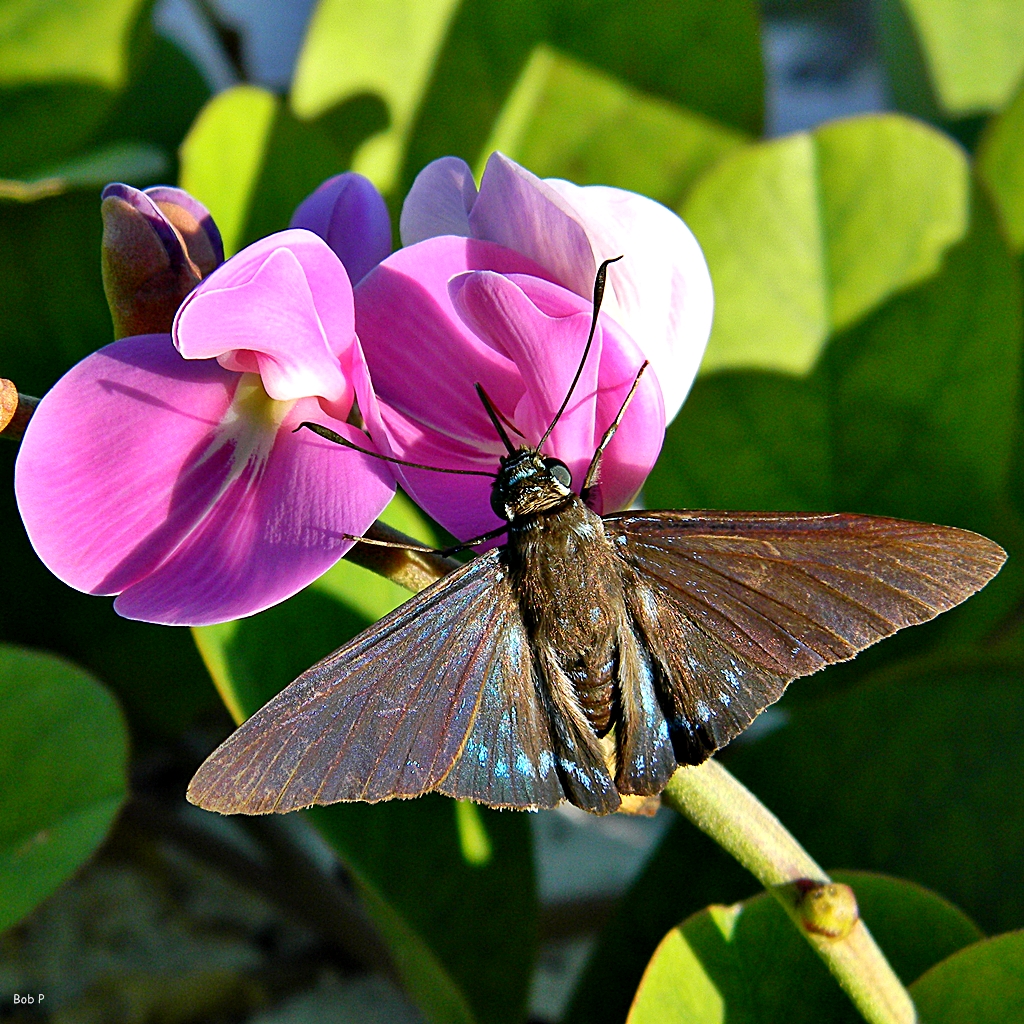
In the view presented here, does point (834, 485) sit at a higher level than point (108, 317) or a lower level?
lower

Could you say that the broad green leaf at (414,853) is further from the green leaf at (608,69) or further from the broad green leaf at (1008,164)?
the broad green leaf at (1008,164)

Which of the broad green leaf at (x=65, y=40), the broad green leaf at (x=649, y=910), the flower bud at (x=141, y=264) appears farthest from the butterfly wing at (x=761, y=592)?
the broad green leaf at (x=65, y=40)

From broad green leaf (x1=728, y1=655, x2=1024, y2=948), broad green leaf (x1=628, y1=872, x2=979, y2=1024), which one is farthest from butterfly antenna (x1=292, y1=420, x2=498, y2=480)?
broad green leaf (x1=728, y1=655, x2=1024, y2=948)

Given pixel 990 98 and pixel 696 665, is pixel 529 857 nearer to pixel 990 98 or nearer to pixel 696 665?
pixel 696 665

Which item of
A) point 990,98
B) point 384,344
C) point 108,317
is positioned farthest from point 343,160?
point 990,98

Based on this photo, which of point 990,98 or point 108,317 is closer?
point 108,317

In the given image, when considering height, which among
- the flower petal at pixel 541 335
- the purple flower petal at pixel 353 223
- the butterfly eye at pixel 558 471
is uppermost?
the purple flower petal at pixel 353 223
